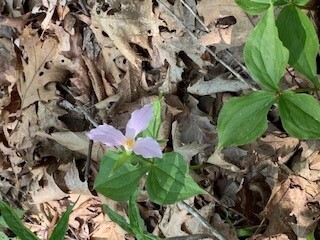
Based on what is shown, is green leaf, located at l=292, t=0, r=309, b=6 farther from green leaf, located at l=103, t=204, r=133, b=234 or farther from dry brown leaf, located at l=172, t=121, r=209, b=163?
green leaf, located at l=103, t=204, r=133, b=234

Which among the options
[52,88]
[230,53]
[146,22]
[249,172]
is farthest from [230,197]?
[52,88]

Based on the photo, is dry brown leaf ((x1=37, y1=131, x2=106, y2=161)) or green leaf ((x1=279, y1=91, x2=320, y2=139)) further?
dry brown leaf ((x1=37, y1=131, x2=106, y2=161))

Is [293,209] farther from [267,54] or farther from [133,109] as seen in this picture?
[133,109]

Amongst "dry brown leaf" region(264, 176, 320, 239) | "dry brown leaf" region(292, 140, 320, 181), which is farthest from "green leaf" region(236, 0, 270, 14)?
"dry brown leaf" region(264, 176, 320, 239)

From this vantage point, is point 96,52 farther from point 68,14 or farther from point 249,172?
point 249,172

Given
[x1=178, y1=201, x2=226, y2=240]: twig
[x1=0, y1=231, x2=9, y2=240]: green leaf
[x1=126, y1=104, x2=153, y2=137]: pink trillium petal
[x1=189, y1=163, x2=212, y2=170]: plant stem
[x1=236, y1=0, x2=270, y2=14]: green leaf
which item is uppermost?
[x1=236, y1=0, x2=270, y2=14]: green leaf

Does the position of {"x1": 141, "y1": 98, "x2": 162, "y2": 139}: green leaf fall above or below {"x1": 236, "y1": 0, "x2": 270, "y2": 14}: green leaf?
Result: below

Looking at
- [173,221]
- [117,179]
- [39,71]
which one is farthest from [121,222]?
[39,71]

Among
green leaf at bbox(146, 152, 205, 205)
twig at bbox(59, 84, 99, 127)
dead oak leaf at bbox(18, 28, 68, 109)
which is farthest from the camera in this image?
dead oak leaf at bbox(18, 28, 68, 109)
